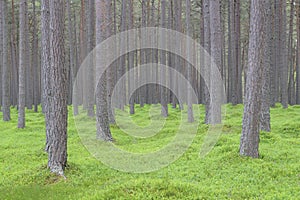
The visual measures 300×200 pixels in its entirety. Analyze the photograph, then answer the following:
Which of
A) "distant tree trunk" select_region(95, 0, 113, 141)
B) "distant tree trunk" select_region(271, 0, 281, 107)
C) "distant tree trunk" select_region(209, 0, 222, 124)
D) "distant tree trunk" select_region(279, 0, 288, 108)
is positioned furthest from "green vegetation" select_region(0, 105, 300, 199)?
"distant tree trunk" select_region(279, 0, 288, 108)

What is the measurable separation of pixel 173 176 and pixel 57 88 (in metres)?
3.61

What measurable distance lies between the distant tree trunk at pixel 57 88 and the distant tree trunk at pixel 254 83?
4.85 meters

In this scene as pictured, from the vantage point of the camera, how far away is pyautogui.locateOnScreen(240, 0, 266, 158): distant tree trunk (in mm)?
9289

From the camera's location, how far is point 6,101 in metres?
20.5

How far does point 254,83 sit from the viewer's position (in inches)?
369

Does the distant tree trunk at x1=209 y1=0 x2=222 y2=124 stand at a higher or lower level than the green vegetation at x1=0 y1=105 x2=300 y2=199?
higher

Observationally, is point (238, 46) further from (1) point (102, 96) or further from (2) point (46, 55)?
(2) point (46, 55)

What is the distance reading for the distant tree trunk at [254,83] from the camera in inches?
366

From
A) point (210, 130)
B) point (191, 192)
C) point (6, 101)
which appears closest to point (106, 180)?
point (191, 192)

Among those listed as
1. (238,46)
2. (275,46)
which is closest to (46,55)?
(238,46)

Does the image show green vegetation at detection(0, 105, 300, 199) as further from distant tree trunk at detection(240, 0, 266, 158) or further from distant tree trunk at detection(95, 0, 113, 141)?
distant tree trunk at detection(95, 0, 113, 141)

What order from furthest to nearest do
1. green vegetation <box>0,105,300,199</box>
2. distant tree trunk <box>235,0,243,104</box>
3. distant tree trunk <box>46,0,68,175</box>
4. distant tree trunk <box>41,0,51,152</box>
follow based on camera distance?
distant tree trunk <box>235,0,243,104</box> → distant tree trunk <box>41,0,51,152</box> → distant tree trunk <box>46,0,68,175</box> → green vegetation <box>0,105,300,199</box>

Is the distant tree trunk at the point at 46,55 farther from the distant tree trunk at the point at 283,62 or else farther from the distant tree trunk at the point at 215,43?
the distant tree trunk at the point at 283,62

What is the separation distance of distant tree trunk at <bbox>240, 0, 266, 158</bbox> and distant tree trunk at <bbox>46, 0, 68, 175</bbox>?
15.9 ft
